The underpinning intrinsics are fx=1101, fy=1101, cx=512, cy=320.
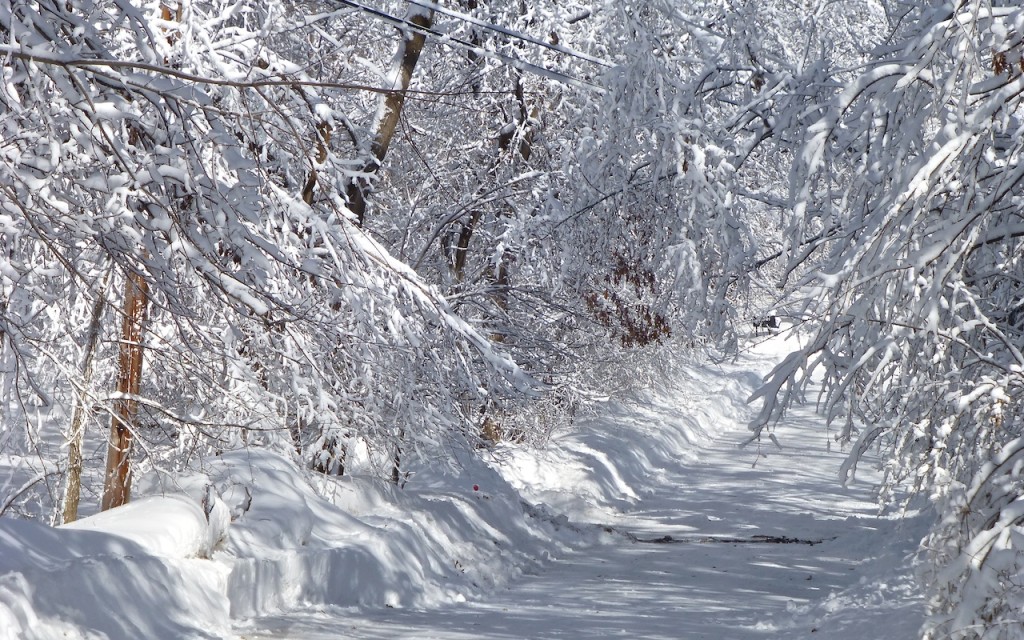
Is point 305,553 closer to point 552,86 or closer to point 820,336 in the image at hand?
point 820,336

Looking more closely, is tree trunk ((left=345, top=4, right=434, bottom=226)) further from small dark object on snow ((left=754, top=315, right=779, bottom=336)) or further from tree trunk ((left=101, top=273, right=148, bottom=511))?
small dark object on snow ((left=754, top=315, right=779, bottom=336))

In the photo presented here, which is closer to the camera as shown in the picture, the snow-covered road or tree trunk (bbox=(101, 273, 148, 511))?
the snow-covered road

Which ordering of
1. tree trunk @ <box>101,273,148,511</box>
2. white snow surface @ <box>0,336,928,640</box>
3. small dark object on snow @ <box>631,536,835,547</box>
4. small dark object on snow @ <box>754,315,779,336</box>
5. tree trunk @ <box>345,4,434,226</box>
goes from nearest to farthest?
small dark object on snow @ <box>754,315,779,336</box>
white snow surface @ <box>0,336,928,640</box>
tree trunk @ <box>101,273,148,511</box>
tree trunk @ <box>345,4,434,226</box>
small dark object on snow @ <box>631,536,835,547</box>

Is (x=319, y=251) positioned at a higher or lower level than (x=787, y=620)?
higher

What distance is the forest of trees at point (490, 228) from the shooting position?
4512mm

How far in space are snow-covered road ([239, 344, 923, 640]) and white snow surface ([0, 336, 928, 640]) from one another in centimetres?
4

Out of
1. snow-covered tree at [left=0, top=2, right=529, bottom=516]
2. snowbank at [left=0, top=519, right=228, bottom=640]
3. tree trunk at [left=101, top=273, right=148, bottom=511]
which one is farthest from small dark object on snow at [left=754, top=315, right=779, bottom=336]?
tree trunk at [left=101, top=273, right=148, bottom=511]

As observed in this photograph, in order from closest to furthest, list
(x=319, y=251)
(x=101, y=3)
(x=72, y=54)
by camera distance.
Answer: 1. (x=72, y=54)
2. (x=101, y=3)
3. (x=319, y=251)

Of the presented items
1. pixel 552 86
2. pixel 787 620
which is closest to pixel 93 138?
pixel 787 620

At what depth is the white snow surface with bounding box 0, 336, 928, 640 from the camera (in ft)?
20.9

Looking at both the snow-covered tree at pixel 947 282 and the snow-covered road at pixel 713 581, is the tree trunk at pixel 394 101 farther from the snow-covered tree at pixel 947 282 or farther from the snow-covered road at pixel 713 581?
the snow-covered tree at pixel 947 282

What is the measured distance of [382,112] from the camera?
11297 millimetres

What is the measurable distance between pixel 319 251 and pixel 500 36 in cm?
592

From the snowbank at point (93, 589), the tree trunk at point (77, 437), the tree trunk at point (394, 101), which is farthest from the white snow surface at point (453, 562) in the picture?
the tree trunk at point (394, 101)
